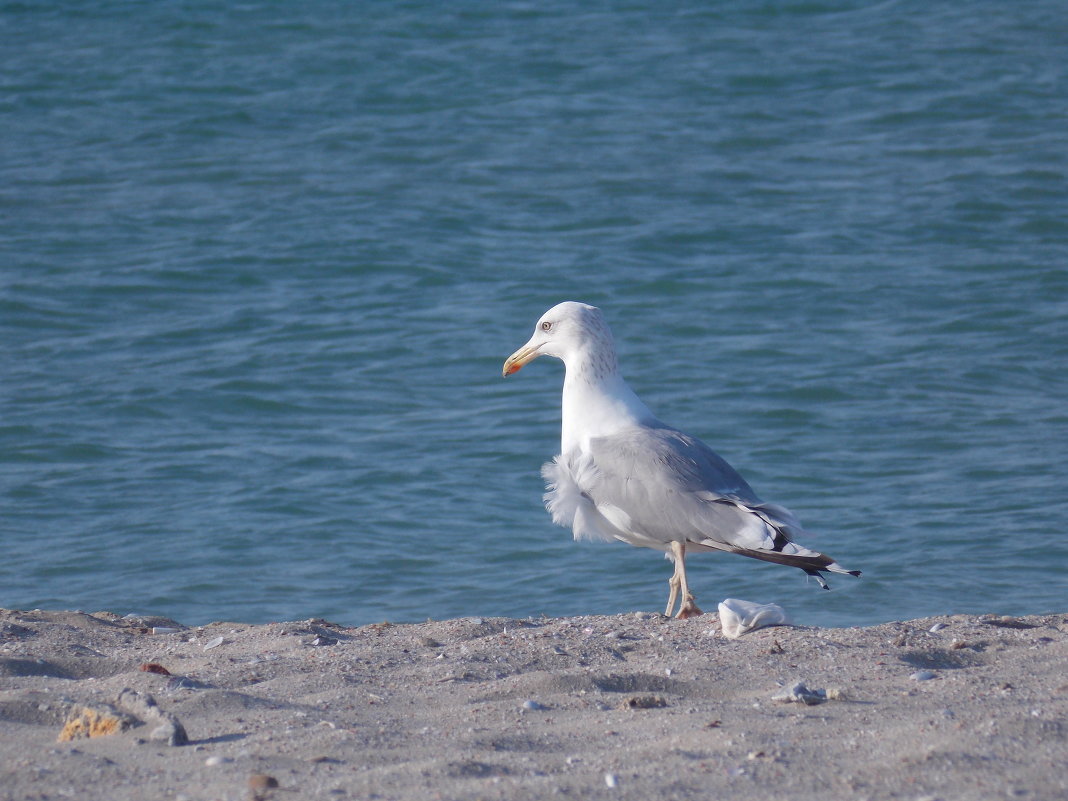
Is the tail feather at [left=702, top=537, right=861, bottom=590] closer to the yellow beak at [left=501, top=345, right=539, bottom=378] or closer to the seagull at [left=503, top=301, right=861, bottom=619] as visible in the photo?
the seagull at [left=503, top=301, right=861, bottom=619]

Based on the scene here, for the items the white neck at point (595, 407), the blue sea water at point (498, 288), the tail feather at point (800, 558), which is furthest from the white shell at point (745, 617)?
the blue sea water at point (498, 288)

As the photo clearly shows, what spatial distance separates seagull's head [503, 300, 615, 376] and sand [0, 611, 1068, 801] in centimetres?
135

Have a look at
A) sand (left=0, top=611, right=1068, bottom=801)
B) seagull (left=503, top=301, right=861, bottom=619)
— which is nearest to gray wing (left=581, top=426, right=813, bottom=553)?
seagull (left=503, top=301, right=861, bottom=619)

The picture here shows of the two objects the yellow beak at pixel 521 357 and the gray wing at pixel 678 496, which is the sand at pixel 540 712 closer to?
the gray wing at pixel 678 496

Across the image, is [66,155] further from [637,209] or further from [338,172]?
[637,209]

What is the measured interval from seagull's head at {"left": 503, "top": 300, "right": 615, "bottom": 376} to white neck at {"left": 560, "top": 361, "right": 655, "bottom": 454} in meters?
0.06

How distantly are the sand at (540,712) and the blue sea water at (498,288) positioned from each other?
2.03 meters

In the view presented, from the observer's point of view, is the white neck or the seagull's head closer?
the white neck

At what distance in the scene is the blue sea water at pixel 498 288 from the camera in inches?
298

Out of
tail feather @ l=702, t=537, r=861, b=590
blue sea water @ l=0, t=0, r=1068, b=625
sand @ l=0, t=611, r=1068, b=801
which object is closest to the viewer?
sand @ l=0, t=611, r=1068, b=801

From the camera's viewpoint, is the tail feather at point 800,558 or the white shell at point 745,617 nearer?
the white shell at point 745,617

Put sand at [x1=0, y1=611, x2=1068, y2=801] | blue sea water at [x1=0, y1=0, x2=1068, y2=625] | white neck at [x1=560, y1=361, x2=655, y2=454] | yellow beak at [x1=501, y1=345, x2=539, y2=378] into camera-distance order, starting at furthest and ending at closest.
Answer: blue sea water at [x1=0, y1=0, x2=1068, y2=625], yellow beak at [x1=501, y1=345, x2=539, y2=378], white neck at [x1=560, y1=361, x2=655, y2=454], sand at [x1=0, y1=611, x2=1068, y2=801]

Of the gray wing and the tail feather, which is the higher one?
the gray wing

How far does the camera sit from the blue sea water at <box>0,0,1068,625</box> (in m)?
7.57
